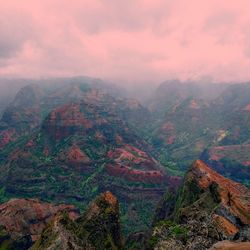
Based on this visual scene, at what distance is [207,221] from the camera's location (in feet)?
351

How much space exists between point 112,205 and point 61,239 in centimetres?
4098

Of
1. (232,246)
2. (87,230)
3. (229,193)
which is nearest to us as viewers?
(232,246)

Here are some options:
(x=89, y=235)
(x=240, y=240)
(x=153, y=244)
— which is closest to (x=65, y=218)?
(x=89, y=235)

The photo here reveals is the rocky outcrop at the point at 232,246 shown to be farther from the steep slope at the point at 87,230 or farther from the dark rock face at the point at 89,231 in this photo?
the steep slope at the point at 87,230

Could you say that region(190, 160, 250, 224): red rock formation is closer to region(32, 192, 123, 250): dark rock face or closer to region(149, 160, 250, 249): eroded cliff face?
region(149, 160, 250, 249): eroded cliff face

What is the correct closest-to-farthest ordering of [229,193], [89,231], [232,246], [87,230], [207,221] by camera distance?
[232,246] < [207,221] < [229,193] < [87,230] < [89,231]

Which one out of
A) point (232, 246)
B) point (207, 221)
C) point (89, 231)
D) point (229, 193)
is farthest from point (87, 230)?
point (232, 246)

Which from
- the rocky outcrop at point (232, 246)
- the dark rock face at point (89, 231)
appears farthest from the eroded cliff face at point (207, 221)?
the dark rock face at point (89, 231)

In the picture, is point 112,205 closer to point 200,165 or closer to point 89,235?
point 89,235

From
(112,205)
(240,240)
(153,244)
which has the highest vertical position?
(240,240)

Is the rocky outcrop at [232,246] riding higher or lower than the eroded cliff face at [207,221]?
higher

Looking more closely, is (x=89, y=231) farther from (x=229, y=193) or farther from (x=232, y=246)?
(x=232, y=246)

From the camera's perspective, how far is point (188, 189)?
186m

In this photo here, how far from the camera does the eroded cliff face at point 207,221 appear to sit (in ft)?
320
